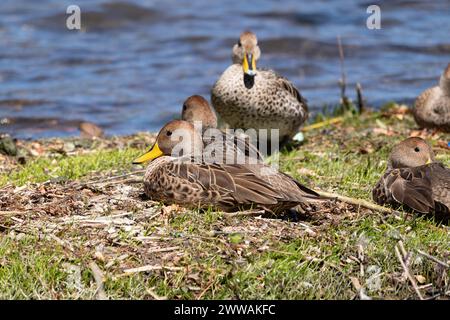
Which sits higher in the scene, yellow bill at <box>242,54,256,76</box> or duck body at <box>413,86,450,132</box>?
yellow bill at <box>242,54,256,76</box>

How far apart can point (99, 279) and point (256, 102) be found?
14.1 feet

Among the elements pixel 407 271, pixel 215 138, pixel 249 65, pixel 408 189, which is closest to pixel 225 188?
pixel 215 138

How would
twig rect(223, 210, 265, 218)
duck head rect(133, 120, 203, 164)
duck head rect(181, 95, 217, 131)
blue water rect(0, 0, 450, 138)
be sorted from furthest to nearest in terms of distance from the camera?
blue water rect(0, 0, 450, 138) < duck head rect(181, 95, 217, 131) < duck head rect(133, 120, 203, 164) < twig rect(223, 210, 265, 218)

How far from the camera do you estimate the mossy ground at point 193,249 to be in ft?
16.6

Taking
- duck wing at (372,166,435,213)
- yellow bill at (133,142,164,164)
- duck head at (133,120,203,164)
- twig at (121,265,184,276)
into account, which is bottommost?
twig at (121,265,184,276)

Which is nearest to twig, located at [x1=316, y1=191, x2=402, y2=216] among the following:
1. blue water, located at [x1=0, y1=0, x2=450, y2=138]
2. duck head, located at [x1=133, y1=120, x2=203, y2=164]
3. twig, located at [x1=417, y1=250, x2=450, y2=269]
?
twig, located at [x1=417, y1=250, x2=450, y2=269]

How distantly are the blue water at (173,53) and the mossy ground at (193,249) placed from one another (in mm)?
4948

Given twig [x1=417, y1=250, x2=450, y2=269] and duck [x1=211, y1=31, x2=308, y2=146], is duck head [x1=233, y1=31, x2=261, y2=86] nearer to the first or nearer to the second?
duck [x1=211, y1=31, x2=308, y2=146]

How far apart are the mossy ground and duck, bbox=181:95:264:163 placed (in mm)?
672

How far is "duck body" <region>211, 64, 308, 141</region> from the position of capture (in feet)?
29.4

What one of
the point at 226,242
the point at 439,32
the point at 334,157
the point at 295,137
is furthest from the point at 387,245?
the point at 439,32

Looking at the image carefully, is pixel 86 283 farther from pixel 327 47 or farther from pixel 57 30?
pixel 57 30

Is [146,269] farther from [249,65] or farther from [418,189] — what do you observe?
[249,65]

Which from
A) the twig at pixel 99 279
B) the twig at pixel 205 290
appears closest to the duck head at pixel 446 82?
the twig at pixel 205 290
